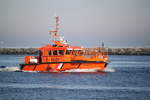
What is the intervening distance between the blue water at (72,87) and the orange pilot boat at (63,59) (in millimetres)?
920

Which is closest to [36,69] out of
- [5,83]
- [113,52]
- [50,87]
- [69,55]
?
[69,55]

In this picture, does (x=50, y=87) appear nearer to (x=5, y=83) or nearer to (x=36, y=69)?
(x=5, y=83)

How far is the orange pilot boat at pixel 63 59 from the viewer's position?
42938 millimetres

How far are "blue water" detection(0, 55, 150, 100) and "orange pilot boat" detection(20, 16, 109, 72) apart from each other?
920 mm

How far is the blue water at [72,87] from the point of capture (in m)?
30.0

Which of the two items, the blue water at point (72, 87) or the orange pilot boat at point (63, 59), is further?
the orange pilot boat at point (63, 59)

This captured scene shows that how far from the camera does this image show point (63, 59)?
42969 mm

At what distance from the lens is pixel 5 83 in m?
38.0

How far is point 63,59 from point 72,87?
863 centimetres

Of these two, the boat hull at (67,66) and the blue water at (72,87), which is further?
the boat hull at (67,66)

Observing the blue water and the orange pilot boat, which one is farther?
the orange pilot boat

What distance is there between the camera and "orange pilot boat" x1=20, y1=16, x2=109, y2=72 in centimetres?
4294

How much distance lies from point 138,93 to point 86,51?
13.8m

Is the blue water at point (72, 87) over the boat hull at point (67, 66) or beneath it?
beneath
